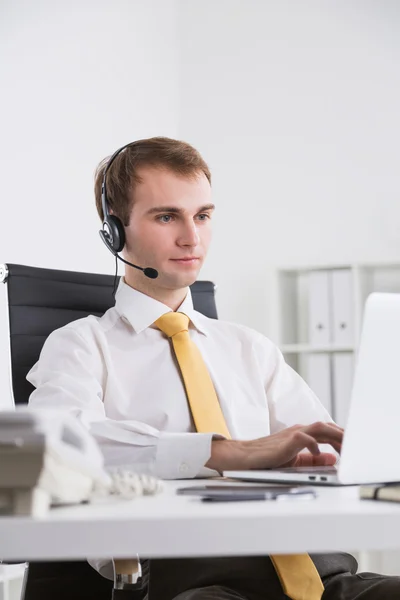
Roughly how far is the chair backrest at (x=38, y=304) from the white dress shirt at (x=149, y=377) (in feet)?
0.31

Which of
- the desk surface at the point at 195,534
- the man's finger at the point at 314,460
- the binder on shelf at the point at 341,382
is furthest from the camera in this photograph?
the binder on shelf at the point at 341,382

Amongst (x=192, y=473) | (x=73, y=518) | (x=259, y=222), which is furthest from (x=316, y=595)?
(x=259, y=222)

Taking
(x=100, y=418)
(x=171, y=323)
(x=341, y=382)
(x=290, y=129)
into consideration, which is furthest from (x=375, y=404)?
(x=290, y=129)

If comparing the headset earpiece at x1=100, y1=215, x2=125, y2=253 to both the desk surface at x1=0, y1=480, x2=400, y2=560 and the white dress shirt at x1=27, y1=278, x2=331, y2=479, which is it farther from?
the desk surface at x1=0, y1=480, x2=400, y2=560

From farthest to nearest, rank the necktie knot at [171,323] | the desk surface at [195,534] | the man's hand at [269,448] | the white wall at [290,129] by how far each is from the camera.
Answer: the white wall at [290,129] < the necktie knot at [171,323] < the man's hand at [269,448] < the desk surface at [195,534]

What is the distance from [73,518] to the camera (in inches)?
24.6

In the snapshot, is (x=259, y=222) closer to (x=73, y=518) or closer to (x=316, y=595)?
(x=316, y=595)

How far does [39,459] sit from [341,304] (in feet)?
9.65

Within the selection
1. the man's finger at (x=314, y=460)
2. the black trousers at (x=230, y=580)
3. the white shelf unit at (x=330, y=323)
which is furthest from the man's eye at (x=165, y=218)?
the white shelf unit at (x=330, y=323)

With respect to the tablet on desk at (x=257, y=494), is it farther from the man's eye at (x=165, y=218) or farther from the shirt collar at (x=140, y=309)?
the man's eye at (x=165, y=218)

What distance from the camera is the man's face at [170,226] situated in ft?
5.48

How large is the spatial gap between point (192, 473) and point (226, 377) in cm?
54

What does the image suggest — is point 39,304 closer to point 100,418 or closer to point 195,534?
point 100,418

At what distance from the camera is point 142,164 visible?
1.74m
